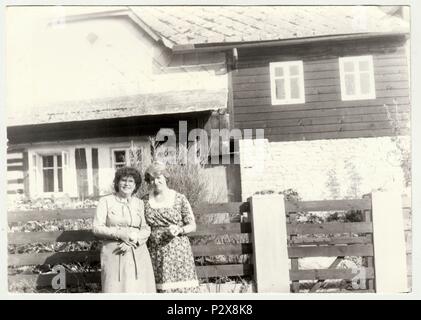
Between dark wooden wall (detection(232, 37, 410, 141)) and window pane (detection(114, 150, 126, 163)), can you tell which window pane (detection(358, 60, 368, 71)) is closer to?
dark wooden wall (detection(232, 37, 410, 141))

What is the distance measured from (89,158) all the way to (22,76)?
158 centimetres

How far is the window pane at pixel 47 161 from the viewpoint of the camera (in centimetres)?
638

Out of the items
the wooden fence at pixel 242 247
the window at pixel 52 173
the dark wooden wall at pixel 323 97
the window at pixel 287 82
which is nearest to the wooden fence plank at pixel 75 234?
the wooden fence at pixel 242 247

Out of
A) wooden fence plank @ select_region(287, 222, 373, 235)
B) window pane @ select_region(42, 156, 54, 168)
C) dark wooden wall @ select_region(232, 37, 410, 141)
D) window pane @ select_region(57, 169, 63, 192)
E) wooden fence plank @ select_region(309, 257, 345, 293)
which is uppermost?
dark wooden wall @ select_region(232, 37, 410, 141)

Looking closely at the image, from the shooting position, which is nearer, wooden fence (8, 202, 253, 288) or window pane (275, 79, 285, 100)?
wooden fence (8, 202, 253, 288)

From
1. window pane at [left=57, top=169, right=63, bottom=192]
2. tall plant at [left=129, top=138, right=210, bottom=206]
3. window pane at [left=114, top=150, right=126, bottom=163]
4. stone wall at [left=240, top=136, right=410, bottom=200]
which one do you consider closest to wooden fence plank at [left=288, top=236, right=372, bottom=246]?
stone wall at [left=240, top=136, right=410, bottom=200]

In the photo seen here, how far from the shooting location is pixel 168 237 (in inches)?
159

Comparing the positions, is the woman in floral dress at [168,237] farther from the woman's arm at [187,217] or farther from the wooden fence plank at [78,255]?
the wooden fence plank at [78,255]

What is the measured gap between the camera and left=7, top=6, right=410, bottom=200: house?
549cm

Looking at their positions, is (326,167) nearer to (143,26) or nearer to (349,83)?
(349,83)

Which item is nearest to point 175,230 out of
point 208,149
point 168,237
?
point 168,237

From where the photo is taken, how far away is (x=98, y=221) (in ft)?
12.9

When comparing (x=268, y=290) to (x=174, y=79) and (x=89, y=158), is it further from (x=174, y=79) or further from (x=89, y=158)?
(x=174, y=79)
